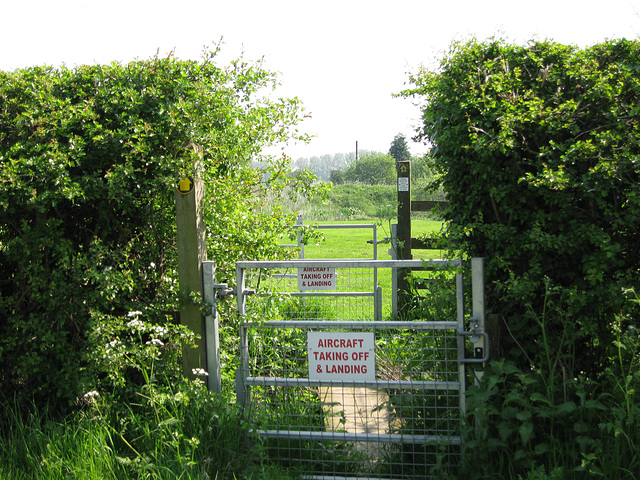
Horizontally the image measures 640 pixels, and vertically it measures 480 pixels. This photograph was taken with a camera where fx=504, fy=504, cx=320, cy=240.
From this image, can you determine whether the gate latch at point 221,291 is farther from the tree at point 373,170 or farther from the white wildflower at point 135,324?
the tree at point 373,170

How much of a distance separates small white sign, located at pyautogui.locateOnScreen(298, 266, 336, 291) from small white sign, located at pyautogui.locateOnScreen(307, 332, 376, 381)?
1948mm

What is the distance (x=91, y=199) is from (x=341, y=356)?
214cm

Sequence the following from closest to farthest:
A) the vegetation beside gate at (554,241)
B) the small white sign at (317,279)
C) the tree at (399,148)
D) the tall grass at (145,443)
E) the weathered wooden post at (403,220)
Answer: the vegetation beside gate at (554,241)
the tall grass at (145,443)
the small white sign at (317,279)
the weathered wooden post at (403,220)
the tree at (399,148)

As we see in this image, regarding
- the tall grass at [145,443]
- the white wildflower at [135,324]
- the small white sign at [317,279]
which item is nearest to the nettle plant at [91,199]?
the white wildflower at [135,324]

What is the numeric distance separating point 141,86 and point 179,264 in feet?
4.54

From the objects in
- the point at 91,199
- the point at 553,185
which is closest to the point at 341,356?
the point at 553,185

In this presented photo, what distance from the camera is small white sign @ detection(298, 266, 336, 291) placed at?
527 cm

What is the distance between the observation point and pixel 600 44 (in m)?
3.58

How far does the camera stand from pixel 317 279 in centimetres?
548

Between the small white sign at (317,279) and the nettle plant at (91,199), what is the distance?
150 cm

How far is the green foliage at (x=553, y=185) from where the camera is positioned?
311 centimetres

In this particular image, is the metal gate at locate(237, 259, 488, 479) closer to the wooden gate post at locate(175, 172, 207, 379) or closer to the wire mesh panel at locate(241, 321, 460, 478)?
the wire mesh panel at locate(241, 321, 460, 478)

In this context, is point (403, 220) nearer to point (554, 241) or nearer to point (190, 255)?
point (554, 241)

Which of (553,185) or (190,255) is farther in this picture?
(190,255)
